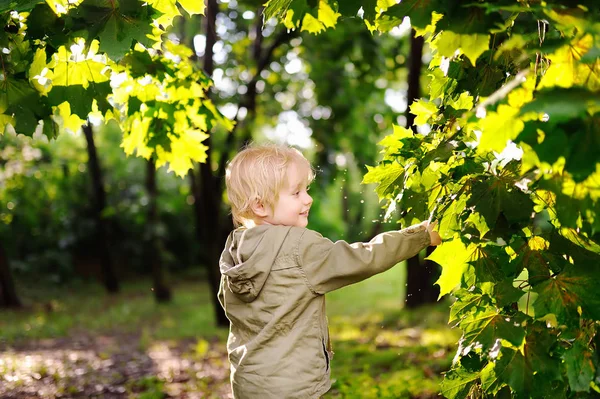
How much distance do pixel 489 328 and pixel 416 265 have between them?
593 centimetres

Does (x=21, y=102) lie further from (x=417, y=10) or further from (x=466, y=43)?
(x=466, y=43)

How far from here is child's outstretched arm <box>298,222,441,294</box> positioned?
2.52 meters

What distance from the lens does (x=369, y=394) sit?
14.8ft

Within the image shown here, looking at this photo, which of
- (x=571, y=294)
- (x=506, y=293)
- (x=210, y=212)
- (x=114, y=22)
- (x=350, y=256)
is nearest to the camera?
(x=571, y=294)

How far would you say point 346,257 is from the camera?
2525 mm

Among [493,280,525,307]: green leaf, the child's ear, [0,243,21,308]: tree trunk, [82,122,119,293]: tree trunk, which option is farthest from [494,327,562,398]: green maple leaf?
[0,243,21,308]: tree trunk

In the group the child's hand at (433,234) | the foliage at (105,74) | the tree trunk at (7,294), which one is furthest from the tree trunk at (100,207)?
the child's hand at (433,234)

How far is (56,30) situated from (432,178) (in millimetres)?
1805

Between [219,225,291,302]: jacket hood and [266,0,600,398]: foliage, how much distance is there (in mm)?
480

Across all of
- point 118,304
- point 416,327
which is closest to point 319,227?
point 118,304

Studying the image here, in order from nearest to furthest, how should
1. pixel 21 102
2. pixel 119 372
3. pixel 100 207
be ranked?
pixel 21 102
pixel 119 372
pixel 100 207

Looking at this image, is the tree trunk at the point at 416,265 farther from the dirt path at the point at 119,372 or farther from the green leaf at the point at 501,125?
the green leaf at the point at 501,125

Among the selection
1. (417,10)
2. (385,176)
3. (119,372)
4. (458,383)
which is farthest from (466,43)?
(119,372)

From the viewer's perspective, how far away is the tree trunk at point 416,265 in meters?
7.41
